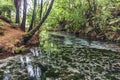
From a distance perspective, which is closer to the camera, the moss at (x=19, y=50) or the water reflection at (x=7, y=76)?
the water reflection at (x=7, y=76)

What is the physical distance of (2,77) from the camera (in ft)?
30.2

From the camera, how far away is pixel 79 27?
36.4 meters

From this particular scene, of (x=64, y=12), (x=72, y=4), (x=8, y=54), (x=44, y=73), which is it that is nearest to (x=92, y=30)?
(x=72, y=4)

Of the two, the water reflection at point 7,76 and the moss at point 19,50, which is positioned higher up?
the moss at point 19,50

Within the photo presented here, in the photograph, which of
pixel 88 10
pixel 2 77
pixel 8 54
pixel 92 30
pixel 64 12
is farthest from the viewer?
pixel 64 12

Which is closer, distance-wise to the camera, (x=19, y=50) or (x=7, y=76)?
(x=7, y=76)

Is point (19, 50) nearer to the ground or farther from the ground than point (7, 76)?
farther from the ground

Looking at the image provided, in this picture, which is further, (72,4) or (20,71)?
(72,4)

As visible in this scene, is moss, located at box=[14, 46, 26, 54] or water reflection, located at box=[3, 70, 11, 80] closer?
water reflection, located at box=[3, 70, 11, 80]

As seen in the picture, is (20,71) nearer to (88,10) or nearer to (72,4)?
(88,10)

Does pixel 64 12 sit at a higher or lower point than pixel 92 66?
higher

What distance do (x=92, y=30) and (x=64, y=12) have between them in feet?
38.7

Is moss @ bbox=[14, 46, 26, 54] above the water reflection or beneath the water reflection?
above

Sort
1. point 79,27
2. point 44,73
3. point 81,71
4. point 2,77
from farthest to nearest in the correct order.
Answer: point 79,27
point 81,71
point 44,73
point 2,77
